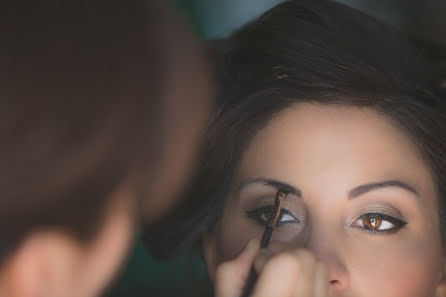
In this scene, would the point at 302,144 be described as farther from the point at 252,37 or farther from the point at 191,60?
the point at 191,60

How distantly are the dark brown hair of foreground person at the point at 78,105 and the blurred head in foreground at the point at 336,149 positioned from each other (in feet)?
1.42

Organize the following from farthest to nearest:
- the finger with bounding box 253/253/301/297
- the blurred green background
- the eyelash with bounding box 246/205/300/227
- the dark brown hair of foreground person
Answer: the blurred green background, the eyelash with bounding box 246/205/300/227, the finger with bounding box 253/253/301/297, the dark brown hair of foreground person

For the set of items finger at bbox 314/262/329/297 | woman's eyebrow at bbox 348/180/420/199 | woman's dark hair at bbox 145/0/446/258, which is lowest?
finger at bbox 314/262/329/297

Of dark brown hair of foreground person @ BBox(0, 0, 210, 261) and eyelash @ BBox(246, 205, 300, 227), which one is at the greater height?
eyelash @ BBox(246, 205, 300, 227)

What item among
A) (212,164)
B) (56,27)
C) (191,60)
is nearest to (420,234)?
(212,164)

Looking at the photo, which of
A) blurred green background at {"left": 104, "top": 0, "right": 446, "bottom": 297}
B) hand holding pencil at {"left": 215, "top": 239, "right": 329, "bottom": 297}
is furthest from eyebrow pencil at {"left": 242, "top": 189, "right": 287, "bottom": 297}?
blurred green background at {"left": 104, "top": 0, "right": 446, "bottom": 297}

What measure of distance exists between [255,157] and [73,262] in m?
0.54

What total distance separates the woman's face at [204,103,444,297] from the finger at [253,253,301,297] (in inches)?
7.4

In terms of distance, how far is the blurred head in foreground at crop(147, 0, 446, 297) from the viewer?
0.90 meters

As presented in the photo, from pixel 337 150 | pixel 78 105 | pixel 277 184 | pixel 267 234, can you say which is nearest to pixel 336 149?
pixel 337 150

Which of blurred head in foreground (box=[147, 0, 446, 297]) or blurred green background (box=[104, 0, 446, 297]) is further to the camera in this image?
blurred green background (box=[104, 0, 446, 297])

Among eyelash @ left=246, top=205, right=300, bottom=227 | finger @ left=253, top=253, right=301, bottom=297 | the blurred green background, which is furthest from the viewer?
the blurred green background

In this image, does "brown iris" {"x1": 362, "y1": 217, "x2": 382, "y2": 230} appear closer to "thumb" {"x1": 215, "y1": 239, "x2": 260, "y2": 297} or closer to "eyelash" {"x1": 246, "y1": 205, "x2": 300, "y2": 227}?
"eyelash" {"x1": 246, "y1": 205, "x2": 300, "y2": 227}

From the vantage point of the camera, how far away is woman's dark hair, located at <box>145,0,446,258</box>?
37.8 inches
